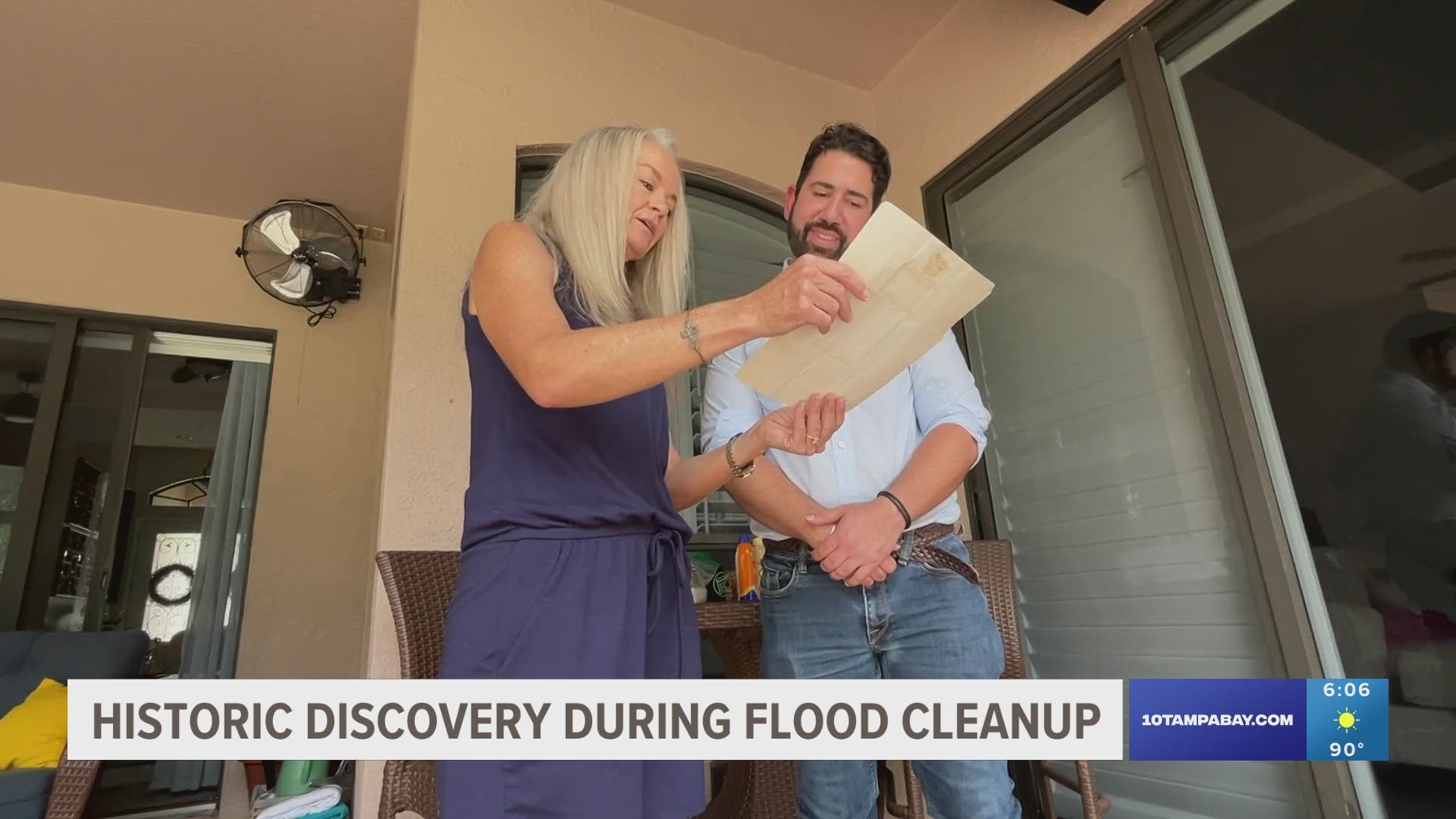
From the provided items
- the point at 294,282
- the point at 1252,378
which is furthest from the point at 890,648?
the point at 294,282

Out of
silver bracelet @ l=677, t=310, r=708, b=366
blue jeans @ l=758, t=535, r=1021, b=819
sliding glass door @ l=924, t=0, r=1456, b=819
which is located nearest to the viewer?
silver bracelet @ l=677, t=310, r=708, b=366

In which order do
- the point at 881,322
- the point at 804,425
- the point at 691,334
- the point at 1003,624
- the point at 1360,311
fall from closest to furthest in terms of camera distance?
the point at 691,334
the point at 881,322
the point at 804,425
the point at 1360,311
the point at 1003,624

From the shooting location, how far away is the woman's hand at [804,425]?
0.94 meters

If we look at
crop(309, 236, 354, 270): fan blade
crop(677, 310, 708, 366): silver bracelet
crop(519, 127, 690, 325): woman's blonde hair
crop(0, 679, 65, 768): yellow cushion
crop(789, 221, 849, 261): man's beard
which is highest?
crop(309, 236, 354, 270): fan blade

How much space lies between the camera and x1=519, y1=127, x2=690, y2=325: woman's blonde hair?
2.77 ft

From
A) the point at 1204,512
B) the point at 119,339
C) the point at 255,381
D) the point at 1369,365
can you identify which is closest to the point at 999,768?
the point at 1204,512

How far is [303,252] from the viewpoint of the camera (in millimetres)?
3508

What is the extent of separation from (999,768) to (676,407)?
5.42 ft

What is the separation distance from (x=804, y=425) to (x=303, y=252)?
342 centimetres

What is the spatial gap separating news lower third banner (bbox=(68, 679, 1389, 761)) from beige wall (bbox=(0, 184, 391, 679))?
111 inches

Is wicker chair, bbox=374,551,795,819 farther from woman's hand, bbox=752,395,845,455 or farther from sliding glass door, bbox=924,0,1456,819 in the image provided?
sliding glass door, bbox=924,0,1456,819

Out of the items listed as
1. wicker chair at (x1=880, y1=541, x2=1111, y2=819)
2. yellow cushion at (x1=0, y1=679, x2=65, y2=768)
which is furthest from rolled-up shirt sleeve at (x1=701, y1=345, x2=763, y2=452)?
yellow cushion at (x1=0, y1=679, x2=65, y2=768)

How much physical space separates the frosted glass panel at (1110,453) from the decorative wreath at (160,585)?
4.10 metres

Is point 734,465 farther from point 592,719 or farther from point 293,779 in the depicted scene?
point 293,779
